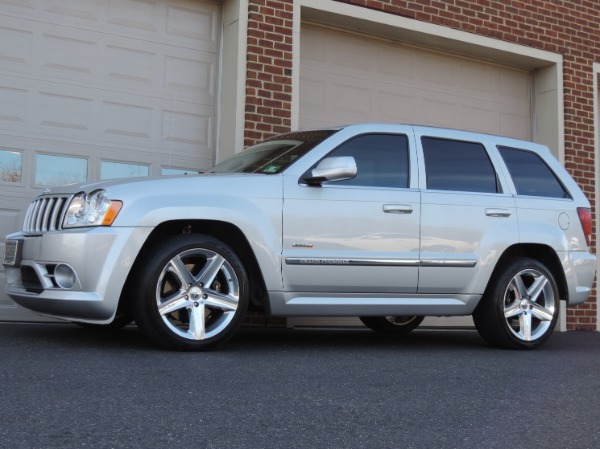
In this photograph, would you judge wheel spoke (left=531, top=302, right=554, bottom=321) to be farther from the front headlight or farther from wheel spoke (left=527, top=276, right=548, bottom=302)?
the front headlight

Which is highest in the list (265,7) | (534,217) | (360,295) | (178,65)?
(265,7)

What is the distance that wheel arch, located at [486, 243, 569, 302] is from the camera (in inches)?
269

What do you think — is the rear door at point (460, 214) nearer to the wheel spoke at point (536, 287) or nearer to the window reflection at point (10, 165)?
the wheel spoke at point (536, 287)

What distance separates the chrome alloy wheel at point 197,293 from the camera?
5312 mm

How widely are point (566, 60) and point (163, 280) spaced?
314 inches

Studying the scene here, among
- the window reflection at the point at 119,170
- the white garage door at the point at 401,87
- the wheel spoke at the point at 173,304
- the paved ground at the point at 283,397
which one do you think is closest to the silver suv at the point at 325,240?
the wheel spoke at the point at 173,304

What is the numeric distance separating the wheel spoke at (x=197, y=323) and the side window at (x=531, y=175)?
121 inches

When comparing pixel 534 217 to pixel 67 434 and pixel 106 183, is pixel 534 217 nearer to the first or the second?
pixel 106 183

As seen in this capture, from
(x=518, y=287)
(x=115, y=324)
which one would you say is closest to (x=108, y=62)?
(x=115, y=324)

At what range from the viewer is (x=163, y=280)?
17.6 feet

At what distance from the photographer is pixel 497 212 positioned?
6629 millimetres

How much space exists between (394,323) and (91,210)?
3.72 metres

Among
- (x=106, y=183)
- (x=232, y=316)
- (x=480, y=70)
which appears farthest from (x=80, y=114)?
(x=480, y=70)

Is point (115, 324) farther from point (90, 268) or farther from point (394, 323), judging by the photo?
point (394, 323)
